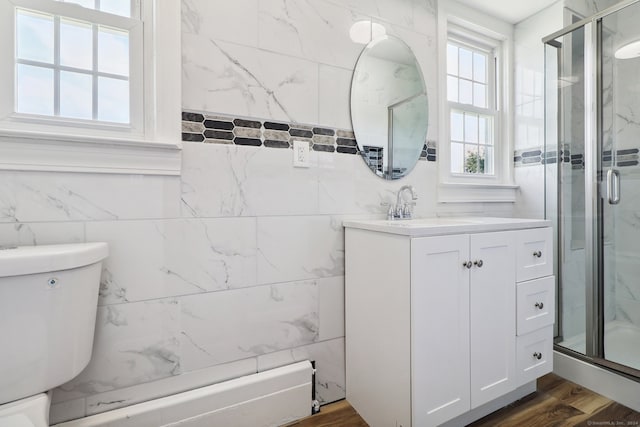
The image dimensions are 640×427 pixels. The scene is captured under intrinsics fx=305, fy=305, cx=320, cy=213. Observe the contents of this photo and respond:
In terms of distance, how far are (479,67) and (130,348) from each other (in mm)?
2642

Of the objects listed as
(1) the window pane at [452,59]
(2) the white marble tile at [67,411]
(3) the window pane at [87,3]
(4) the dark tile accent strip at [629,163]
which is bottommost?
(2) the white marble tile at [67,411]

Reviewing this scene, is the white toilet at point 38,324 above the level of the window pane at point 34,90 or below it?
below

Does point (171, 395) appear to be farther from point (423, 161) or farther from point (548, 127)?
point (548, 127)

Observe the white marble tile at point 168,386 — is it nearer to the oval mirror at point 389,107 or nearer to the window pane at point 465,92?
the oval mirror at point 389,107

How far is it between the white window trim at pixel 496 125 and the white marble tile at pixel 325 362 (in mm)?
1064

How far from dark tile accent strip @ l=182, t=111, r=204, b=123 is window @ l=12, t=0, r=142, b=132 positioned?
158 millimetres

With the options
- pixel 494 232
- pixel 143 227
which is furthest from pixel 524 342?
pixel 143 227

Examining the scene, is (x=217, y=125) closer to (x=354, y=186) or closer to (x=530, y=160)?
(x=354, y=186)

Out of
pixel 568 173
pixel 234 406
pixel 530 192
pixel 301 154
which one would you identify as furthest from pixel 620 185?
pixel 234 406

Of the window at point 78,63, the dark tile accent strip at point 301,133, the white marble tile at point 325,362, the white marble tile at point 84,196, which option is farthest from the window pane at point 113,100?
the white marble tile at point 325,362

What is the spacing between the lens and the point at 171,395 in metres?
1.19

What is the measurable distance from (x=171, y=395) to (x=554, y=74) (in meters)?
2.69

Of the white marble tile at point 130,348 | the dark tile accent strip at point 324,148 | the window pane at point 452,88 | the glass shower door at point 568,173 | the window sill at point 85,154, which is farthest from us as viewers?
the window pane at point 452,88

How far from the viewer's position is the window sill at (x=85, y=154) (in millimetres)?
975
